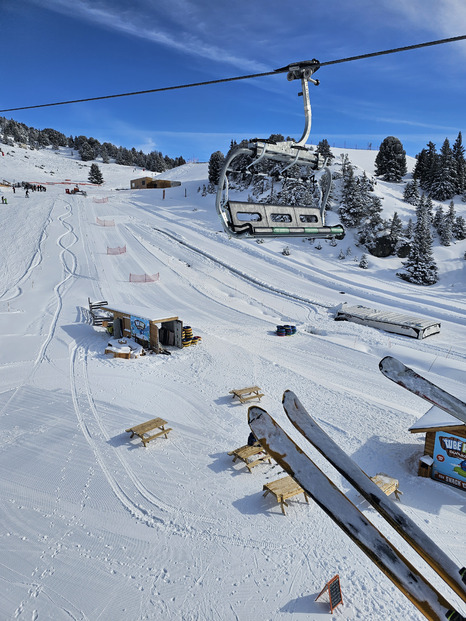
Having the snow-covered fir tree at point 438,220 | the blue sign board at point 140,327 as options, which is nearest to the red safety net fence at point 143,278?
the blue sign board at point 140,327

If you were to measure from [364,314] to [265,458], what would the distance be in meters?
15.7

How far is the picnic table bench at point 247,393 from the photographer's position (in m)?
13.8

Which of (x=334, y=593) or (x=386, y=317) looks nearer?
(x=334, y=593)

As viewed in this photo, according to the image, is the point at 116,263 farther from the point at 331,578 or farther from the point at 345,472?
the point at 345,472

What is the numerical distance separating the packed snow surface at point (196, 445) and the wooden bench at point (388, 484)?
0.28m

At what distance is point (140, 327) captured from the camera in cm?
1894

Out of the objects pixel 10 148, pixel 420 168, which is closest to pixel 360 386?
pixel 420 168

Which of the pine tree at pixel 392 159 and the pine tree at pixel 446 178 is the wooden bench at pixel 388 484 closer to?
the pine tree at pixel 446 178

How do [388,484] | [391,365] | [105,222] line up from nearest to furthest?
[391,365] < [388,484] < [105,222]

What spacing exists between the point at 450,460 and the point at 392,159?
60.1m

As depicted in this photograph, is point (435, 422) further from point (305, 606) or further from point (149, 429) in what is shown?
point (149, 429)

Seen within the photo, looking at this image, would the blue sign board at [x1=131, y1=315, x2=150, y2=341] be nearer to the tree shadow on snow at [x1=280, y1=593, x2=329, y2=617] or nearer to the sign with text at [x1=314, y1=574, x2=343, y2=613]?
the tree shadow on snow at [x1=280, y1=593, x2=329, y2=617]

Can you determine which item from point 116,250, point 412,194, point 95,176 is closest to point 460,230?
point 412,194

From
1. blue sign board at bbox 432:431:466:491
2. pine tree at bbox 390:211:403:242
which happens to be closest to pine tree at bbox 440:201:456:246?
pine tree at bbox 390:211:403:242
